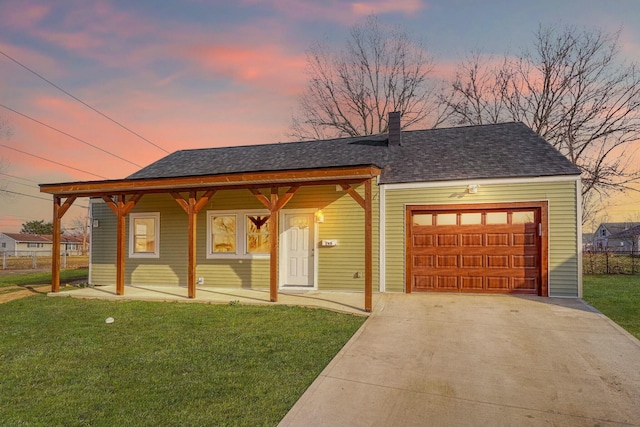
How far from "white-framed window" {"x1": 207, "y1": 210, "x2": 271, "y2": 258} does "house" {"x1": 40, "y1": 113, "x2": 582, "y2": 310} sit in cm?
3

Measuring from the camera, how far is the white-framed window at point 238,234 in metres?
10.3

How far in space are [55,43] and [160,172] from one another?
6.73m

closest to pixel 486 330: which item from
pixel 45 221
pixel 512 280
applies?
pixel 512 280

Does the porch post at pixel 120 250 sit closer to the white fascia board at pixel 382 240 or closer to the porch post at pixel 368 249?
the porch post at pixel 368 249

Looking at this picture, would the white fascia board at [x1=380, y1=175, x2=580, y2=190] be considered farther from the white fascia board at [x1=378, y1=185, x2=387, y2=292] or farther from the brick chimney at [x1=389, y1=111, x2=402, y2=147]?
the brick chimney at [x1=389, y1=111, x2=402, y2=147]

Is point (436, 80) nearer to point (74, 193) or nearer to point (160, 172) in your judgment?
point (160, 172)

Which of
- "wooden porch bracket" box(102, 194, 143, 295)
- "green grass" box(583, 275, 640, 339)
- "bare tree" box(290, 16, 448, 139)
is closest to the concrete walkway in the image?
"wooden porch bracket" box(102, 194, 143, 295)

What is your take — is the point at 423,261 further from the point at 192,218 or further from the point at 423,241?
the point at 192,218

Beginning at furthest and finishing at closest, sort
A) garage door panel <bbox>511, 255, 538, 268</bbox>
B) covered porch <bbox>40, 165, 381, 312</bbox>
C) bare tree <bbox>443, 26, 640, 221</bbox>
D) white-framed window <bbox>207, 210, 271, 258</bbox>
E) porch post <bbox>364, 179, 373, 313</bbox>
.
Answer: bare tree <bbox>443, 26, 640, 221</bbox> < white-framed window <bbox>207, 210, 271, 258</bbox> < garage door panel <bbox>511, 255, 538, 268</bbox> < covered porch <bbox>40, 165, 381, 312</bbox> < porch post <bbox>364, 179, 373, 313</bbox>

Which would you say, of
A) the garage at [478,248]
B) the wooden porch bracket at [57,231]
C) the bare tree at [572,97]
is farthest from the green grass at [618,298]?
the wooden porch bracket at [57,231]

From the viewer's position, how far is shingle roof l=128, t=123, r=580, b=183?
Answer: 9.18 metres

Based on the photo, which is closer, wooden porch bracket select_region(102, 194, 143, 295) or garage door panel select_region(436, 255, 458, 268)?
garage door panel select_region(436, 255, 458, 268)

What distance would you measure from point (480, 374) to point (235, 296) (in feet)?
19.8

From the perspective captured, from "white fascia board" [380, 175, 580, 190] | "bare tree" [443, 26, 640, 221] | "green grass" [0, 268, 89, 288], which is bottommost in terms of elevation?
"green grass" [0, 268, 89, 288]
